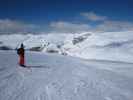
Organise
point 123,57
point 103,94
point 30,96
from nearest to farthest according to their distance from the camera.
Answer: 1. point 30,96
2. point 103,94
3. point 123,57

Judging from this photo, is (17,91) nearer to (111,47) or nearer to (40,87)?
(40,87)

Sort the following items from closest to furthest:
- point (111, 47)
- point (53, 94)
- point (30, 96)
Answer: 1. point (30, 96)
2. point (53, 94)
3. point (111, 47)

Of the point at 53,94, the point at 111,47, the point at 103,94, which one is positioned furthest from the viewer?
the point at 111,47

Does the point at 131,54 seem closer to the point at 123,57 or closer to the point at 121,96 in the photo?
the point at 123,57

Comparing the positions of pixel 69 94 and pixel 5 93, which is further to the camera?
pixel 69 94

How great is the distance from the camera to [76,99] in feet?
18.6

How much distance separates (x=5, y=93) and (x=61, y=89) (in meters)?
2.23

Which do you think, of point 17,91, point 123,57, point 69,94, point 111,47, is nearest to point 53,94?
point 69,94

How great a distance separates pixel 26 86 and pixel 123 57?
21.4 m

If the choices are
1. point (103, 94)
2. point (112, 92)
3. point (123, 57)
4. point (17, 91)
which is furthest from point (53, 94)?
point (123, 57)

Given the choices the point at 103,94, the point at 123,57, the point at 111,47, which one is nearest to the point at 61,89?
the point at 103,94

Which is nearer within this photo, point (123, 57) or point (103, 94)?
point (103, 94)

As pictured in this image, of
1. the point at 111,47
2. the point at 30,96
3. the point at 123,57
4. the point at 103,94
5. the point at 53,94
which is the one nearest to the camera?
the point at 30,96

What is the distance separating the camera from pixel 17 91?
239 inches
